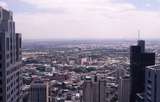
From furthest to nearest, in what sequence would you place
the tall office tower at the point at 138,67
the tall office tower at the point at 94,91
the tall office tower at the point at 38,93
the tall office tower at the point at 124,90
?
the tall office tower at the point at 124,90
the tall office tower at the point at 138,67
the tall office tower at the point at 94,91
the tall office tower at the point at 38,93

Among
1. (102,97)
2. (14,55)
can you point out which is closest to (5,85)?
(14,55)

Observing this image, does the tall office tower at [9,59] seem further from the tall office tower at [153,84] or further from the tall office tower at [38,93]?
the tall office tower at [38,93]

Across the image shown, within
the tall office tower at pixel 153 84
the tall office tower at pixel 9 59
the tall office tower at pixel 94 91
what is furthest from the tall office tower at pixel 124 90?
the tall office tower at pixel 9 59

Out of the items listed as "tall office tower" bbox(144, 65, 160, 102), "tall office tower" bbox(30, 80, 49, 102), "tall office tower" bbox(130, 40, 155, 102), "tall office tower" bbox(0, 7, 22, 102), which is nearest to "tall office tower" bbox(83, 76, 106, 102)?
"tall office tower" bbox(130, 40, 155, 102)

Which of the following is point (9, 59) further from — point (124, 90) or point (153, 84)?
point (124, 90)

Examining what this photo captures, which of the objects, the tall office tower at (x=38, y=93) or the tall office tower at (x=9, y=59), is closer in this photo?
the tall office tower at (x=9, y=59)

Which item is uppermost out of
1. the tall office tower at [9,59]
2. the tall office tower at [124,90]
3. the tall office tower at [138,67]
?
the tall office tower at [9,59]

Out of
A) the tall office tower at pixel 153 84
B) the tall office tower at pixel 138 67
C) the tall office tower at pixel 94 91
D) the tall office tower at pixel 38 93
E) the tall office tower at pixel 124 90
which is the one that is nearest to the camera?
the tall office tower at pixel 153 84
